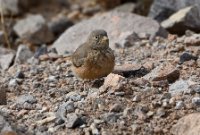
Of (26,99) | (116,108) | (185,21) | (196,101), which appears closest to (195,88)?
(196,101)

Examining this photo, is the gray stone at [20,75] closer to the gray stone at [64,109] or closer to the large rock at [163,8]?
the gray stone at [64,109]

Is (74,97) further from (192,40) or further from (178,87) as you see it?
(192,40)

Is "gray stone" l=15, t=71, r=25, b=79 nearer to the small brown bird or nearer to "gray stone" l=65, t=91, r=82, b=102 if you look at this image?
the small brown bird

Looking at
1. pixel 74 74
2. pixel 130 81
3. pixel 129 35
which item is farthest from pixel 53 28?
pixel 130 81

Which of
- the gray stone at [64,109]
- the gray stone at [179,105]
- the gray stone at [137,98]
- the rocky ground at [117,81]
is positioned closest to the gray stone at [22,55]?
the rocky ground at [117,81]

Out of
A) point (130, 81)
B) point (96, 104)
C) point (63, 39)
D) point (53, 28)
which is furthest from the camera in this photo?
point (53, 28)

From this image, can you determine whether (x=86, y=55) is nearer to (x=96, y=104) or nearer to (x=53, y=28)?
(x=96, y=104)
